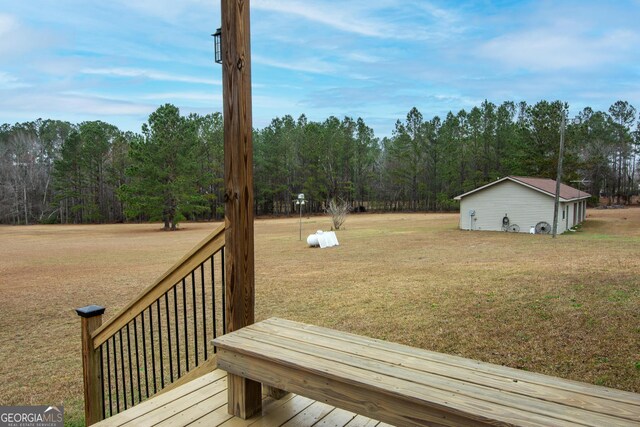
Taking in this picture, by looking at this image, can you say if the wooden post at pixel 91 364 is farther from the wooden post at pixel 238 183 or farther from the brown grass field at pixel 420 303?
the wooden post at pixel 238 183

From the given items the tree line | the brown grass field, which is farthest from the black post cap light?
the tree line

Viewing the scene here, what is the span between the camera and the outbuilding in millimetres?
18750

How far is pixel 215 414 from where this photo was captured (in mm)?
2035

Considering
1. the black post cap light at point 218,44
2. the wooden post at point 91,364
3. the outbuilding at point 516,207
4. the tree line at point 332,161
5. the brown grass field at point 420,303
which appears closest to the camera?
the black post cap light at point 218,44

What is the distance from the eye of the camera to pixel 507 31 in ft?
12.9

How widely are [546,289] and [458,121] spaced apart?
3672 centimetres

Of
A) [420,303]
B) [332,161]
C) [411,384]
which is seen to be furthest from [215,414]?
[332,161]

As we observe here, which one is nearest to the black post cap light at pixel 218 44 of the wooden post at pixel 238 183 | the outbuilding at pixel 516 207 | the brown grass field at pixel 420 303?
the wooden post at pixel 238 183

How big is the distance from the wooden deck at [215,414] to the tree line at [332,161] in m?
30.3

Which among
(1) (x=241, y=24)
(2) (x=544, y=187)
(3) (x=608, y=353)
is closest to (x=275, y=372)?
(1) (x=241, y=24)

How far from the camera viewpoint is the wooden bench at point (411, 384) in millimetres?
1277

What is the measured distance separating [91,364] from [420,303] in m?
4.60

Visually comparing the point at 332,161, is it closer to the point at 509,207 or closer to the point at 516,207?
the point at 509,207

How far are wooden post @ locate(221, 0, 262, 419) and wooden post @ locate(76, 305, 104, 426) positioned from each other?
1.30 meters
